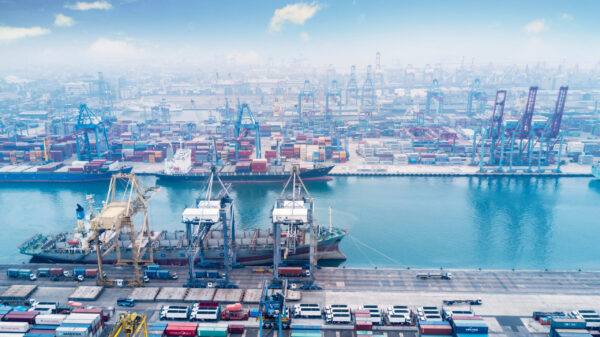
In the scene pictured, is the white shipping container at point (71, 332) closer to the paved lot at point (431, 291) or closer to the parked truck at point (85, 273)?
the paved lot at point (431, 291)

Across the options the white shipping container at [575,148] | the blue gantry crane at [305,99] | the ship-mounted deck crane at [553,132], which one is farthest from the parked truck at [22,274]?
the white shipping container at [575,148]

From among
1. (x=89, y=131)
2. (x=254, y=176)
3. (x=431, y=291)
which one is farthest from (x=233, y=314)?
(x=89, y=131)

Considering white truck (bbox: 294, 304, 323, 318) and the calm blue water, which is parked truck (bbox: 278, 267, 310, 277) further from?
the calm blue water

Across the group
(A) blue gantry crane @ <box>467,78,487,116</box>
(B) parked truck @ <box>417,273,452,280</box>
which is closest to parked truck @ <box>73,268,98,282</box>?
(B) parked truck @ <box>417,273,452,280</box>

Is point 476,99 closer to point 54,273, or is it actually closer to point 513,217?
point 513,217

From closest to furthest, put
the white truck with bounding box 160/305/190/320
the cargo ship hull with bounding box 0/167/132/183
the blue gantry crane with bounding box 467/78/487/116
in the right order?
1. the white truck with bounding box 160/305/190/320
2. the cargo ship hull with bounding box 0/167/132/183
3. the blue gantry crane with bounding box 467/78/487/116

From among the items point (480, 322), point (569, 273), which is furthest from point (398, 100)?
point (480, 322)

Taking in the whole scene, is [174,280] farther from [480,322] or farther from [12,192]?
[12,192]

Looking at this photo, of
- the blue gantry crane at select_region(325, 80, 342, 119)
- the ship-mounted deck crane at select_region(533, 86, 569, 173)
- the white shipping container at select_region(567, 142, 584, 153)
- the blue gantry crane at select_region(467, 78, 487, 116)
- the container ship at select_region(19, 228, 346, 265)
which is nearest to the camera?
the container ship at select_region(19, 228, 346, 265)
